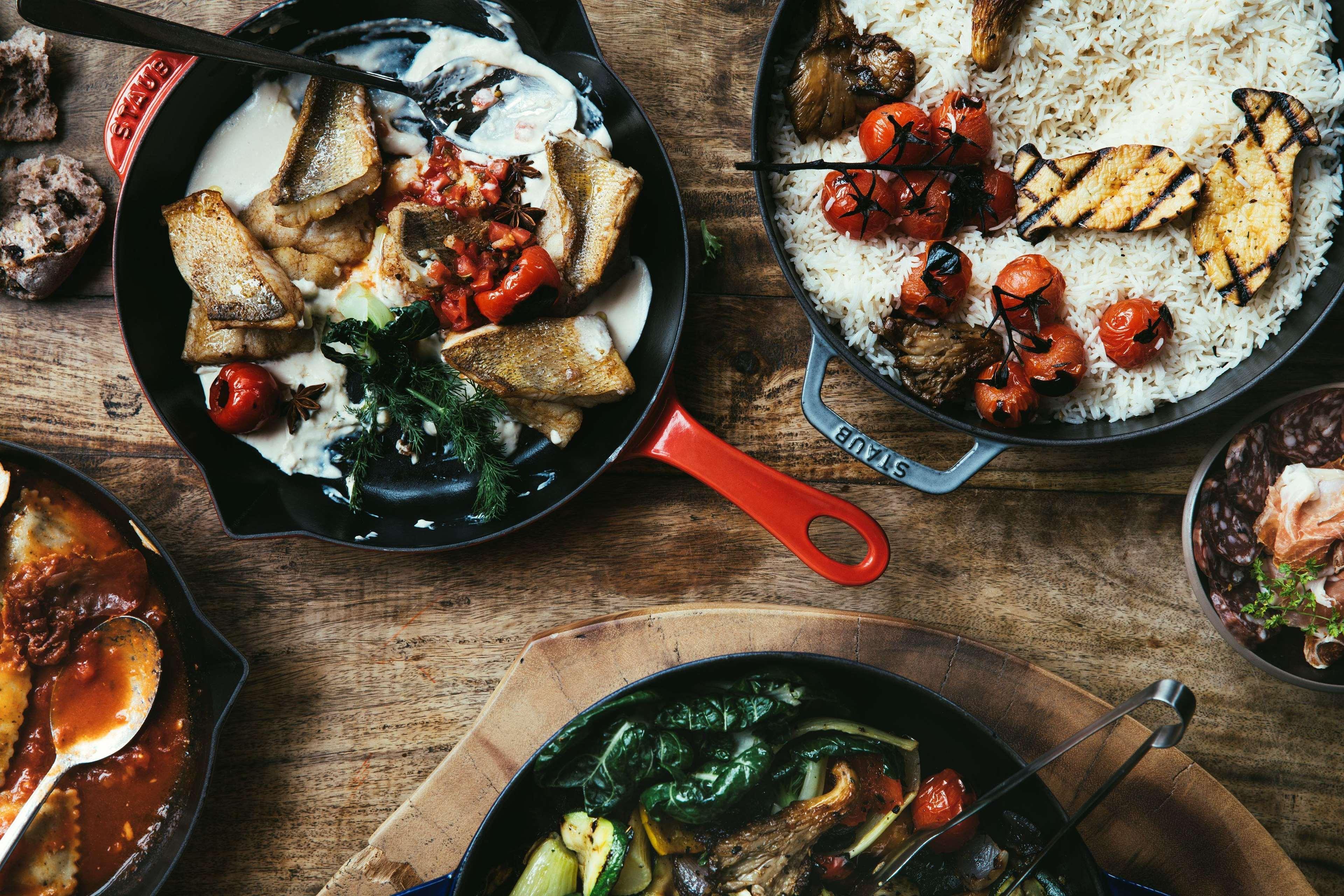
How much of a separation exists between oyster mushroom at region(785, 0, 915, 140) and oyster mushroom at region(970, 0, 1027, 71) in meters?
0.17

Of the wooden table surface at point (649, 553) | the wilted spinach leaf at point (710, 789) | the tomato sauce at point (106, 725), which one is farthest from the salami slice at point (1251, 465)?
the tomato sauce at point (106, 725)

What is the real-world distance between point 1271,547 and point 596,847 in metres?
2.05

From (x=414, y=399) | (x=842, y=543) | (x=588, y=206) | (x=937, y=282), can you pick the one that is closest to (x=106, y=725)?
(x=414, y=399)

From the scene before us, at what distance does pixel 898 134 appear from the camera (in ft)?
7.20

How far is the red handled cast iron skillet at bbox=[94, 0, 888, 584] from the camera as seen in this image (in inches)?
91.7

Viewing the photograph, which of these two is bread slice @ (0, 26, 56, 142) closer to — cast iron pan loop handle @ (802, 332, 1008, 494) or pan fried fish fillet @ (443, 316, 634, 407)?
pan fried fish fillet @ (443, 316, 634, 407)

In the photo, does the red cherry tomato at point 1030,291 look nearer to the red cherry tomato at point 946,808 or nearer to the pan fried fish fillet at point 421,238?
the red cherry tomato at point 946,808

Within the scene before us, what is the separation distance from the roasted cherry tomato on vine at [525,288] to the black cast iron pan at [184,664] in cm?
117

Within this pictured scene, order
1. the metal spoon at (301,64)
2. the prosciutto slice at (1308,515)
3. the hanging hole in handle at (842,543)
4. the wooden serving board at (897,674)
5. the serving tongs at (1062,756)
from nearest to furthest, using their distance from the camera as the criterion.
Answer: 1. the serving tongs at (1062,756)
2. the metal spoon at (301,64)
3. the prosciutto slice at (1308,515)
4. the wooden serving board at (897,674)
5. the hanging hole in handle at (842,543)

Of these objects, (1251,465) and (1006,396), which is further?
(1251,465)

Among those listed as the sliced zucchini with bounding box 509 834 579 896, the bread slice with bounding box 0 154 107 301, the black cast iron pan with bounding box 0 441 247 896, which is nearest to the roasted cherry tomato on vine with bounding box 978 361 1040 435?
the sliced zucchini with bounding box 509 834 579 896

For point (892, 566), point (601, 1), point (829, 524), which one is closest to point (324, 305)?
point (601, 1)

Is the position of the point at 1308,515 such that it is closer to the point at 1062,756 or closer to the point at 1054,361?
the point at 1054,361

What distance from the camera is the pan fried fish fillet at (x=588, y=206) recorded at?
7.71 ft
